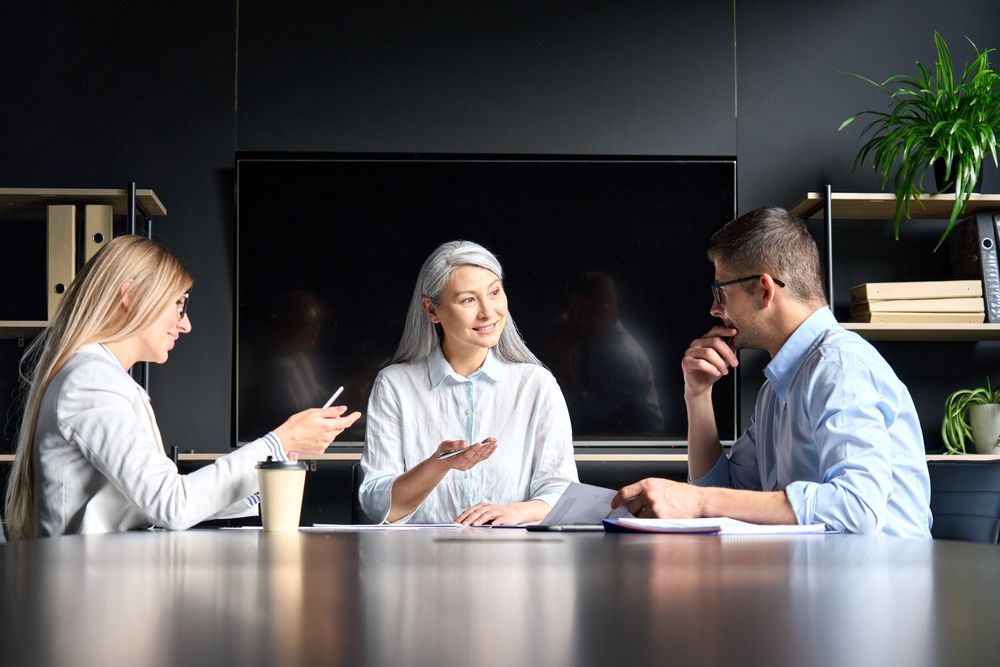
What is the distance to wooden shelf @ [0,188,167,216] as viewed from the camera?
11.5ft

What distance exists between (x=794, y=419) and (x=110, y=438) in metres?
1.15

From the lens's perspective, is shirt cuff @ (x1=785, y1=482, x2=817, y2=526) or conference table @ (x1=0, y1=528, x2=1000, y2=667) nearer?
conference table @ (x1=0, y1=528, x2=1000, y2=667)

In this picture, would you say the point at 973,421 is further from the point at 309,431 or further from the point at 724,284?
the point at 309,431

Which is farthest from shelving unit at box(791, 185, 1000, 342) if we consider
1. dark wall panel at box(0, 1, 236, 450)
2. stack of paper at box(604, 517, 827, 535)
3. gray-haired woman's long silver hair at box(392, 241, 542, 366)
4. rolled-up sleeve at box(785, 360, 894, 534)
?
dark wall panel at box(0, 1, 236, 450)

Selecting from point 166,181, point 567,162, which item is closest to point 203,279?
point 166,181

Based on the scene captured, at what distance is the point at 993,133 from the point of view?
3465mm

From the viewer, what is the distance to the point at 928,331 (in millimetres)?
A: 3529

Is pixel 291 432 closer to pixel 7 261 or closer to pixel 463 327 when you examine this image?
pixel 463 327

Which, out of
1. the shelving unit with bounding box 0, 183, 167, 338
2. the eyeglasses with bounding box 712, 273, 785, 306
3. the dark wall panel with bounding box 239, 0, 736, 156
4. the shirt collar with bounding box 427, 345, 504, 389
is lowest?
the shirt collar with bounding box 427, 345, 504, 389

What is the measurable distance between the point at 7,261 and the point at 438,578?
351 centimetres

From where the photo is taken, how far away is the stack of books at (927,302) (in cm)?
351

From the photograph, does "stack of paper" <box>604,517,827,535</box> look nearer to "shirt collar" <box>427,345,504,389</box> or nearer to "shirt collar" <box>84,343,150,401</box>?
"shirt collar" <box>84,343,150,401</box>

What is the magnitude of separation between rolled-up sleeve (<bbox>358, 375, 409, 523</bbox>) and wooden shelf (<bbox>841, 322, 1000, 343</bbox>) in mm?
1613

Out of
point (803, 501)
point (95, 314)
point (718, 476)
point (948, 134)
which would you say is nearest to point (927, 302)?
point (948, 134)
